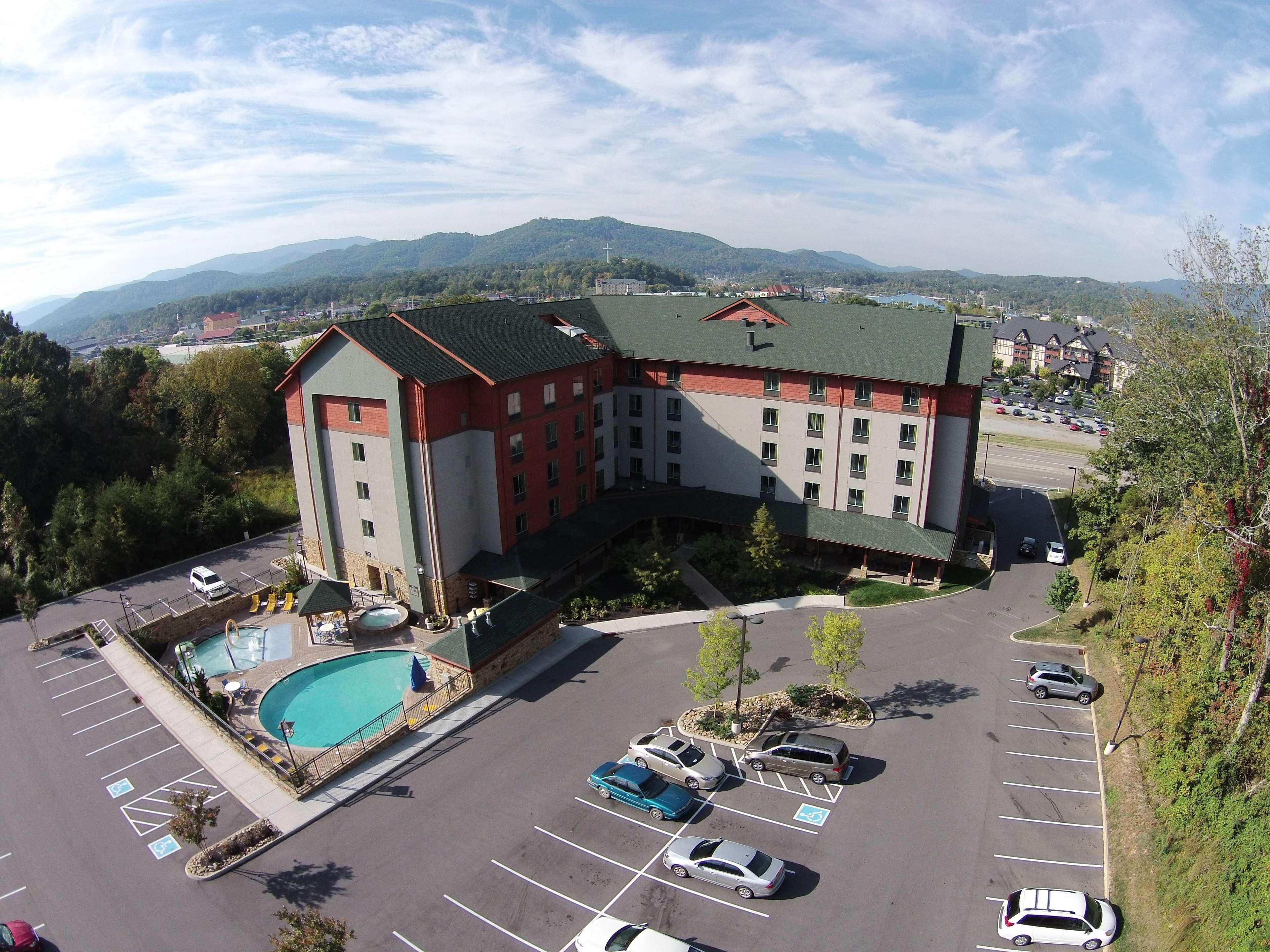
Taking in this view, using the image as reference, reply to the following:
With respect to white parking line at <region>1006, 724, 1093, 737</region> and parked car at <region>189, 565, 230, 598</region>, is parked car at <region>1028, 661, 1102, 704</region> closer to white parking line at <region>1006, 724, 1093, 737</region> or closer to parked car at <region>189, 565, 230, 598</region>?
white parking line at <region>1006, 724, 1093, 737</region>

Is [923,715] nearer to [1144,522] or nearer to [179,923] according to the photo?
[1144,522]

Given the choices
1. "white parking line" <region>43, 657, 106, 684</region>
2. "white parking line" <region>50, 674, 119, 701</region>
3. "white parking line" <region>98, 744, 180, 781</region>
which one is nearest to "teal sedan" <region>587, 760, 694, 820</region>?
"white parking line" <region>98, 744, 180, 781</region>

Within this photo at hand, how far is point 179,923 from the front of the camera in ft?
73.3

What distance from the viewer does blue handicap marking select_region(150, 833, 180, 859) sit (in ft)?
82.8

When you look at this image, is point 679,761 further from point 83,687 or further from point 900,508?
point 83,687

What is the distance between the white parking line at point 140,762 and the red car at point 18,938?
817cm

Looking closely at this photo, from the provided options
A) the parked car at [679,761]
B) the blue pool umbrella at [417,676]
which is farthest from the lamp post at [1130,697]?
the blue pool umbrella at [417,676]

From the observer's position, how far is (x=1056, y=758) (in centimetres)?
2978

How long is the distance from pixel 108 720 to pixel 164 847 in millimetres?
11242

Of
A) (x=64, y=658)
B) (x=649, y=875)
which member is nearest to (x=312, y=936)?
(x=649, y=875)

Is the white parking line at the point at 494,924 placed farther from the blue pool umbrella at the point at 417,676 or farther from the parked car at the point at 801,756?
the blue pool umbrella at the point at 417,676

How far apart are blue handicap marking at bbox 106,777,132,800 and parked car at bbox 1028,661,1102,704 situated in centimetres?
4061

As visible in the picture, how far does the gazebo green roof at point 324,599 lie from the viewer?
4150 centimetres

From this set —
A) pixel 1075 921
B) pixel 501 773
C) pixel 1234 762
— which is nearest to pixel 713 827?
pixel 501 773
